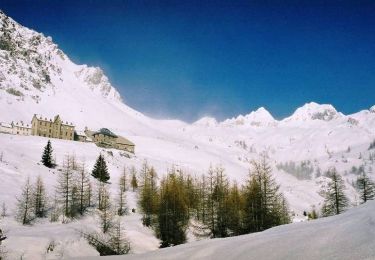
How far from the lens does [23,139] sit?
114 meters

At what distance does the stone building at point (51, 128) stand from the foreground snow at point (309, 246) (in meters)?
139

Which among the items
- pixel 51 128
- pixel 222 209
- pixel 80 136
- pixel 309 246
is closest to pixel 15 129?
pixel 51 128

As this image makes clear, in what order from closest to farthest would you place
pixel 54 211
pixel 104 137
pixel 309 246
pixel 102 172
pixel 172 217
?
pixel 309 246, pixel 172 217, pixel 54 211, pixel 102 172, pixel 104 137

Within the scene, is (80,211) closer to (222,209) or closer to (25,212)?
(25,212)

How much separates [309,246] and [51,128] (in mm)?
143449

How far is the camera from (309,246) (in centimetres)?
696

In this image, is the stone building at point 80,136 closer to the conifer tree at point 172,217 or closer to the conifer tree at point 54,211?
the conifer tree at point 54,211

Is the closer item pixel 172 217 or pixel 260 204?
pixel 260 204

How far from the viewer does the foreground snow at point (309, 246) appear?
6.19 meters

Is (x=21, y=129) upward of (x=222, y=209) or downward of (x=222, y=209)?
upward

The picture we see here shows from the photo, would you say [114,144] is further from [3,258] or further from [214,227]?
[3,258]

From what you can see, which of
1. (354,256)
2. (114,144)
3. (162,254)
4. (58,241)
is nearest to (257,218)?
(58,241)

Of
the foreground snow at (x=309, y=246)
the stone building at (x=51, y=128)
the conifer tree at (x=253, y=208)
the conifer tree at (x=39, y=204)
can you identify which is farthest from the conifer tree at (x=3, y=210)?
the stone building at (x=51, y=128)

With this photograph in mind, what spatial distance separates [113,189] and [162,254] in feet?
234
